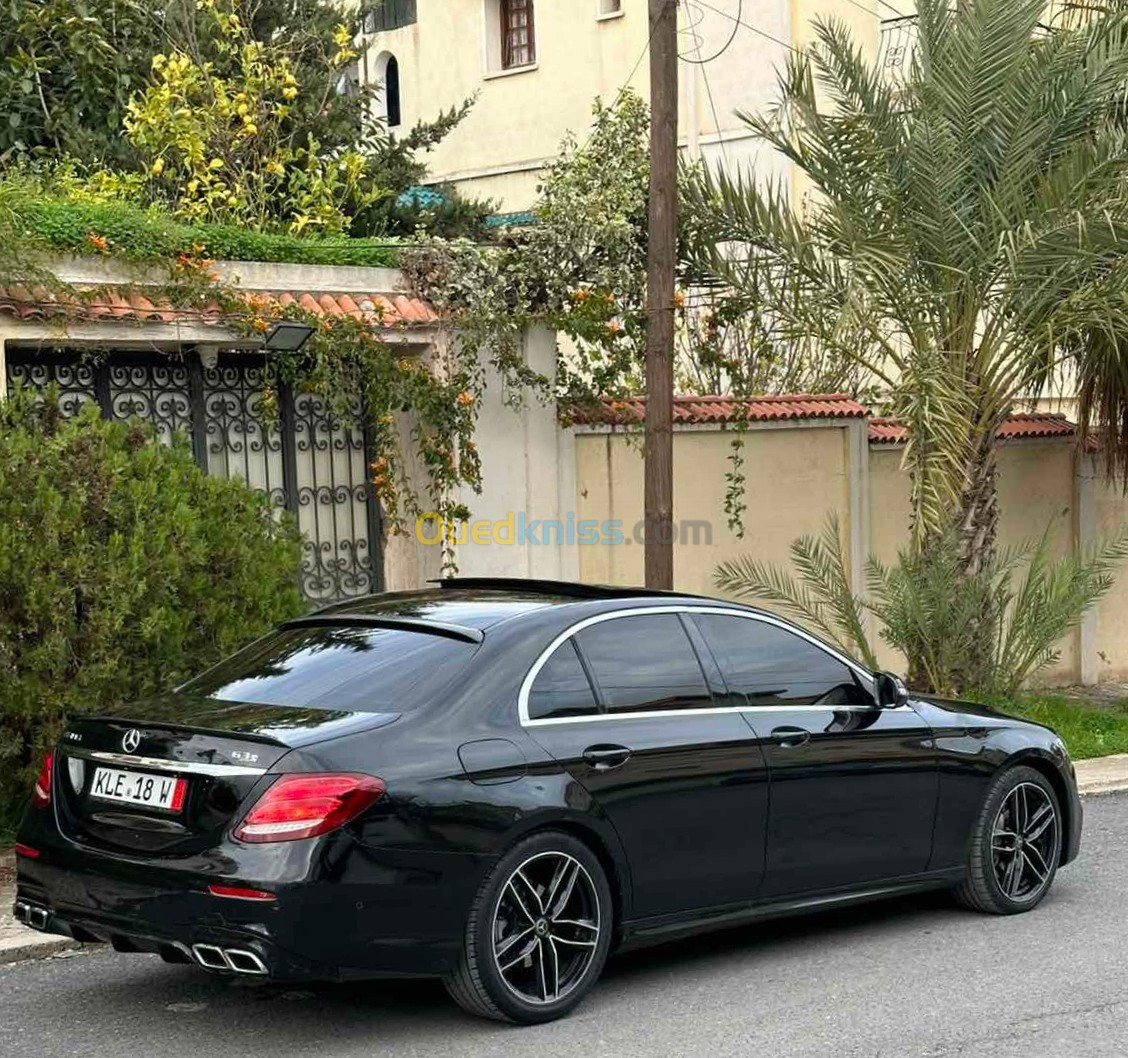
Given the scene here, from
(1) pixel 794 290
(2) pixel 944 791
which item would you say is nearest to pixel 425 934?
(2) pixel 944 791

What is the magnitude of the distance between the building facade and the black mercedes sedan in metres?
17.3

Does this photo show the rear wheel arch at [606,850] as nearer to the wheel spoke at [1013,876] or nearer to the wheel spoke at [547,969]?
the wheel spoke at [547,969]

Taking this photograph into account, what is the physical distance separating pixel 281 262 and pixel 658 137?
2.84m

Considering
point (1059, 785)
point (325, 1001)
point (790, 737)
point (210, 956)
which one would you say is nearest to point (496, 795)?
point (210, 956)

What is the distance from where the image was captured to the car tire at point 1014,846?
798cm

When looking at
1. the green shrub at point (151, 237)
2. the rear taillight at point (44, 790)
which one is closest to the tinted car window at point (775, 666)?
the rear taillight at point (44, 790)

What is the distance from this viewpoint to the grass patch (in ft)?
43.4

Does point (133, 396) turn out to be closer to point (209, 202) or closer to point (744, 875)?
point (209, 202)

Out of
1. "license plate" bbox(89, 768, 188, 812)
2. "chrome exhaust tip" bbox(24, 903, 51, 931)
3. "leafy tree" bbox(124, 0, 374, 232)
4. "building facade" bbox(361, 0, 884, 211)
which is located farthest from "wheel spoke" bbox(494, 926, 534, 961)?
"building facade" bbox(361, 0, 884, 211)

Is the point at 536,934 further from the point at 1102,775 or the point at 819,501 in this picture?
the point at 819,501

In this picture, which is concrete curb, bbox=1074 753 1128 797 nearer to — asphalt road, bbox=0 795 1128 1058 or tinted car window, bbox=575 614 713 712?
asphalt road, bbox=0 795 1128 1058

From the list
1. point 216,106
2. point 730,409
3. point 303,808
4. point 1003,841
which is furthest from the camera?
point 216,106

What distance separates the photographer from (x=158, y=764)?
6.13 m

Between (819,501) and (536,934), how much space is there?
33.1 ft
